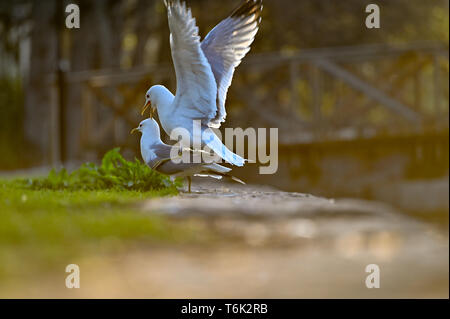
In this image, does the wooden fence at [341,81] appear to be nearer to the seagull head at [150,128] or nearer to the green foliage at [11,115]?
the seagull head at [150,128]

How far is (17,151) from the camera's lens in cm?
1595

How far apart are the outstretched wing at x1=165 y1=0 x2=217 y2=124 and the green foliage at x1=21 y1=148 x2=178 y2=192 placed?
83 cm

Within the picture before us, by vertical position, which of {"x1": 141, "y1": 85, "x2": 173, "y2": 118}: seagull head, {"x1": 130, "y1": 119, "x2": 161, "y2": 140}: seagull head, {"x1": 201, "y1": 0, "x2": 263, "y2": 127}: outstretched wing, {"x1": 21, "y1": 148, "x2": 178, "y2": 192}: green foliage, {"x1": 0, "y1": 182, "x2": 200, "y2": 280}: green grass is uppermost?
{"x1": 201, "y1": 0, "x2": 263, "y2": 127}: outstretched wing

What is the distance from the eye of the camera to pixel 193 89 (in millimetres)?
3650

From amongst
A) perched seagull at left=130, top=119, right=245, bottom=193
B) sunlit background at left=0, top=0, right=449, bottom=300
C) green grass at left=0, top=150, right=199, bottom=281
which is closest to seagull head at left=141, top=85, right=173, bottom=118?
perched seagull at left=130, top=119, right=245, bottom=193

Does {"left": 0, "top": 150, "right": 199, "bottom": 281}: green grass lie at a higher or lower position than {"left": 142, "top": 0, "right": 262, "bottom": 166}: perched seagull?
lower

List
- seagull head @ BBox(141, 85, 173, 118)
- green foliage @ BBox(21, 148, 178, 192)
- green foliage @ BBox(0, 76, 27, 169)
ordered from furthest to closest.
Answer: green foliage @ BBox(0, 76, 27, 169)
green foliage @ BBox(21, 148, 178, 192)
seagull head @ BBox(141, 85, 173, 118)

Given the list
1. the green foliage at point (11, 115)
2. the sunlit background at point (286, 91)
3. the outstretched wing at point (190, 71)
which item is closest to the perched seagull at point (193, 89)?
the outstretched wing at point (190, 71)

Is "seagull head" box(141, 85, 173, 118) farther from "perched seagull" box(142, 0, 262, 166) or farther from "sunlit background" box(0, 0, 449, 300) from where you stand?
Result: "sunlit background" box(0, 0, 449, 300)

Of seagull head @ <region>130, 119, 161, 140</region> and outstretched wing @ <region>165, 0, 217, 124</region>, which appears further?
seagull head @ <region>130, 119, 161, 140</region>

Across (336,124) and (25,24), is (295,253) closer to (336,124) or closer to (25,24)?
(336,124)

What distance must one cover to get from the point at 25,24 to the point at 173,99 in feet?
48.8

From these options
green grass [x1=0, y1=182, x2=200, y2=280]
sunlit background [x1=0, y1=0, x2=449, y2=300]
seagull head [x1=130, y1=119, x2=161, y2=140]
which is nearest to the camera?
green grass [x1=0, y1=182, x2=200, y2=280]

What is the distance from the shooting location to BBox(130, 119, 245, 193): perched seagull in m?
3.54
